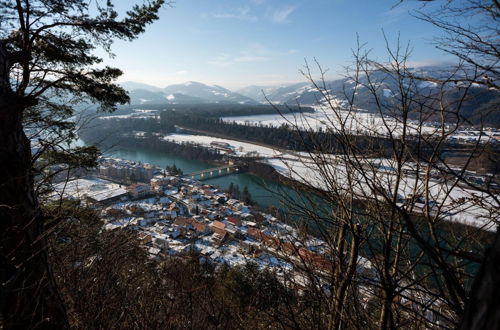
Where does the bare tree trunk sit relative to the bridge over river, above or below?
above

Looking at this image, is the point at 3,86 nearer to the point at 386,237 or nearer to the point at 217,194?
the point at 386,237

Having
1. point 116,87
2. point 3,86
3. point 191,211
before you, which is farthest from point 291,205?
point 191,211

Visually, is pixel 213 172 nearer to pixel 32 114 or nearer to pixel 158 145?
pixel 158 145

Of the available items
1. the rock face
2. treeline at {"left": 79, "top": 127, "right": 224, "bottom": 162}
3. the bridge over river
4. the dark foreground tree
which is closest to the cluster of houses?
the bridge over river

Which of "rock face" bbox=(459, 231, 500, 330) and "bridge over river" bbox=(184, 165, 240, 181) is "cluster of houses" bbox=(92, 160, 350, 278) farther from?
"rock face" bbox=(459, 231, 500, 330)

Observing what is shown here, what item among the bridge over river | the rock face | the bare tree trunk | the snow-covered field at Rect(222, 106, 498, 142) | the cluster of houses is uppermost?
the snow-covered field at Rect(222, 106, 498, 142)

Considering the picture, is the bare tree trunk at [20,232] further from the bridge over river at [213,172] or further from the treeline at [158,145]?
the treeline at [158,145]
